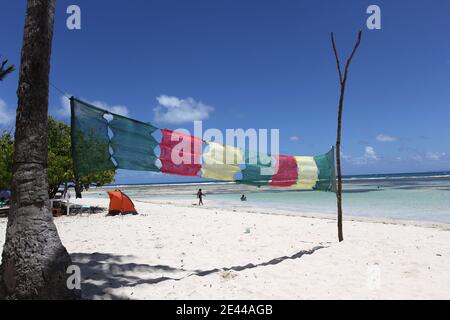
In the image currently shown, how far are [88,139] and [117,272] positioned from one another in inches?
110

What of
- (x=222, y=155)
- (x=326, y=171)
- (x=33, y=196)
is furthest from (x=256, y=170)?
(x=33, y=196)

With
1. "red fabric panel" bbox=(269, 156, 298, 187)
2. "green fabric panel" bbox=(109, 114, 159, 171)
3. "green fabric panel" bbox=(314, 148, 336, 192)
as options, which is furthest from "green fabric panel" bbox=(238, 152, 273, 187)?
"green fabric panel" bbox=(109, 114, 159, 171)

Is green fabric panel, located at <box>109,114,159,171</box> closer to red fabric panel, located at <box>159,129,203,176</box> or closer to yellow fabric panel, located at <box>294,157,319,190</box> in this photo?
red fabric panel, located at <box>159,129,203,176</box>

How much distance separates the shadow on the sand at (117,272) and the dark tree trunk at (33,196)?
962 mm

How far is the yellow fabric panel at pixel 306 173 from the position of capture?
9922mm

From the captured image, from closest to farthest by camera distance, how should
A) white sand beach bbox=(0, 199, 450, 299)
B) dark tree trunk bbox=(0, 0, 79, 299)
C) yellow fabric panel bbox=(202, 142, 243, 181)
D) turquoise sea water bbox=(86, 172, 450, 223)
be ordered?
dark tree trunk bbox=(0, 0, 79, 299), white sand beach bbox=(0, 199, 450, 299), yellow fabric panel bbox=(202, 142, 243, 181), turquoise sea water bbox=(86, 172, 450, 223)

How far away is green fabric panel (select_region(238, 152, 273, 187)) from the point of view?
888 centimetres

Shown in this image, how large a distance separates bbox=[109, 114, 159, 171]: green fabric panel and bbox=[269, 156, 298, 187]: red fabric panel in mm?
3426

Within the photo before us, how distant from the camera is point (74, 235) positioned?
11922mm

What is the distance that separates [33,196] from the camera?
512cm

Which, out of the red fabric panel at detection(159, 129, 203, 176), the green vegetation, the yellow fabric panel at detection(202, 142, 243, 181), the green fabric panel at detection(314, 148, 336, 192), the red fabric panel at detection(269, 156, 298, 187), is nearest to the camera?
the red fabric panel at detection(159, 129, 203, 176)

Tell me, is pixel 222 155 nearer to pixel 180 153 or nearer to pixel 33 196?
pixel 180 153

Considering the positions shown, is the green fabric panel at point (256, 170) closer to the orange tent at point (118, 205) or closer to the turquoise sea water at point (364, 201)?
the orange tent at point (118, 205)
